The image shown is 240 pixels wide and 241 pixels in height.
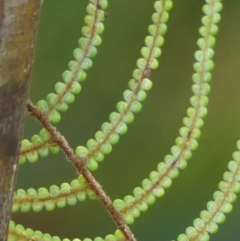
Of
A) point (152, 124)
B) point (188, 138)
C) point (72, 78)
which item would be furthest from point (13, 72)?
point (152, 124)

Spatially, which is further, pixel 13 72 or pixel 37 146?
pixel 37 146

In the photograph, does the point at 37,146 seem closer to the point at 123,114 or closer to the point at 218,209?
the point at 123,114

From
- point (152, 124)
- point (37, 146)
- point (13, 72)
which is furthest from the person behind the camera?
point (152, 124)

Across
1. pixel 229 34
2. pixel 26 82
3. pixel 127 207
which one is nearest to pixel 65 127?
pixel 229 34

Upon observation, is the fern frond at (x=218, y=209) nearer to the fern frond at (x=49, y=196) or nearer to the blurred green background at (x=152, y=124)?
the fern frond at (x=49, y=196)

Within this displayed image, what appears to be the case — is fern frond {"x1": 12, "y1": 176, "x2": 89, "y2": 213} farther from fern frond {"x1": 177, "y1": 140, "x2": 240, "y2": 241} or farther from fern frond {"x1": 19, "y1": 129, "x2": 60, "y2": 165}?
fern frond {"x1": 177, "y1": 140, "x2": 240, "y2": 241}

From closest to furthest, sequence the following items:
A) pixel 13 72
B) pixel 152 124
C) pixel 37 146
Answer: pixel 13 72
pixel 37 146
pixel 152 124

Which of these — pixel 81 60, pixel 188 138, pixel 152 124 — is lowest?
pixel 152 124
